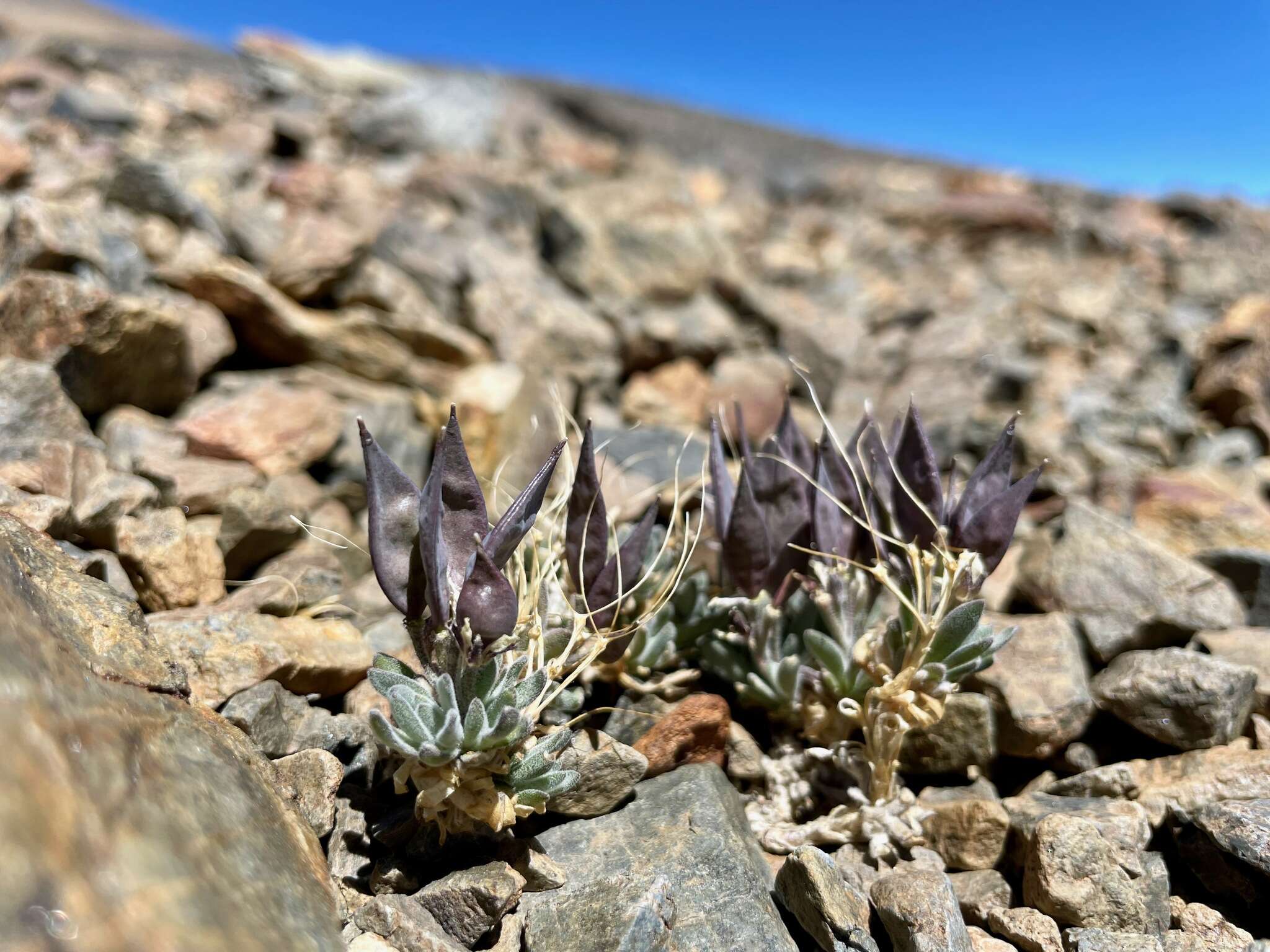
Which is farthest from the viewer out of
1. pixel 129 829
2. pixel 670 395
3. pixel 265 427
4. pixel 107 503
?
pixel 670 395

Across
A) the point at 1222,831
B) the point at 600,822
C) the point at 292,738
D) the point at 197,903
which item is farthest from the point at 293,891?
the point at 1222,831

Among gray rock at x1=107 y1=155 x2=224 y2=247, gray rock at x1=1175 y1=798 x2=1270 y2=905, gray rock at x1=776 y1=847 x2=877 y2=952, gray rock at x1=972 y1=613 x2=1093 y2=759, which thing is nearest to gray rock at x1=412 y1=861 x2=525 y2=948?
gray rock at x1=776 y1=847 x2=877 y2=952

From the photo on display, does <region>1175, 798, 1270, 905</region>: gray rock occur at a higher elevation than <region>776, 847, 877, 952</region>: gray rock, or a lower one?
higher

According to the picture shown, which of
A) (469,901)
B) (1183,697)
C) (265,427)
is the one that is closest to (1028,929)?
(1183,697)

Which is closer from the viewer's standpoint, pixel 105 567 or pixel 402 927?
pixel 402 927

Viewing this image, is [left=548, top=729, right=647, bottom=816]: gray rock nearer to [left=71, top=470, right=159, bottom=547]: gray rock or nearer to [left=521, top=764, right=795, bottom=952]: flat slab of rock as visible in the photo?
[left=521, top=764, right=795, bottom=952]: flat slab of rock

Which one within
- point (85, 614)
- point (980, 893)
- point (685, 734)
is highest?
point (85, 614)

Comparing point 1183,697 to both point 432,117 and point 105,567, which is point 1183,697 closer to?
point 105,567

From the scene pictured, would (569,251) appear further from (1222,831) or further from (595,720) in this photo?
(1222,831)

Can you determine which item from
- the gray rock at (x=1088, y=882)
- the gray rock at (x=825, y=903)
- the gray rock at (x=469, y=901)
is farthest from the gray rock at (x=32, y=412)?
the gray rock at (x=1088, y=882)
